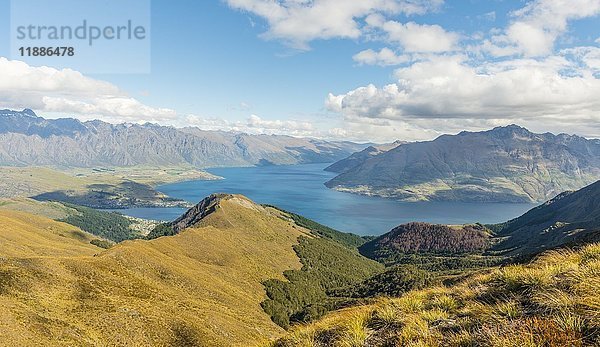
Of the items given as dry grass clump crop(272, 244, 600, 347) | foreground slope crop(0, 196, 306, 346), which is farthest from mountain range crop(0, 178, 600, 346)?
foreground slope crop(0, 196, 306, 346)

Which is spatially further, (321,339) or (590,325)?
(321,339)

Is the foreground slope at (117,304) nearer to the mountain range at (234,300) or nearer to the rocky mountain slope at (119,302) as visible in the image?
the rocky mountain slope at (119,302)

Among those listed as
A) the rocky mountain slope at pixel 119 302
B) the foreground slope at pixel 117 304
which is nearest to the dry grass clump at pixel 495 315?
the rocky mountain slope at pixel 119 302

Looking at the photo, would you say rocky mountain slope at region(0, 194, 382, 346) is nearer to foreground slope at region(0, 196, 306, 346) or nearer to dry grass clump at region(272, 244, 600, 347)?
foreground slope at region(0, 196, 306, 346)

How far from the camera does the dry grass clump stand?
27.5ft

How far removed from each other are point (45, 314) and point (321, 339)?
2411 inches

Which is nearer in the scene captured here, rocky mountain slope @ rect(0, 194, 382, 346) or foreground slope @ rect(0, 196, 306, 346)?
foreground slope @ rect(0, 196, 306, 346)

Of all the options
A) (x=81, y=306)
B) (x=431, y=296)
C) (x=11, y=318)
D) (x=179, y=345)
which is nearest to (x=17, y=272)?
(x=81, y=306)

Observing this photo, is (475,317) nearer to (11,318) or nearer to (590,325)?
(590,325)

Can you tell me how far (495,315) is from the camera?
10672 millimetres

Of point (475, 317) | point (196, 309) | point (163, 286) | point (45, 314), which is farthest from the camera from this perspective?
point (163, 286)

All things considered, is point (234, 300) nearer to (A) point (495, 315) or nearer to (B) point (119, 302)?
(B) point (119, 302)

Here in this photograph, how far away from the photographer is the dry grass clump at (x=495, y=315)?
27.5 feet

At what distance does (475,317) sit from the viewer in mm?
11469
